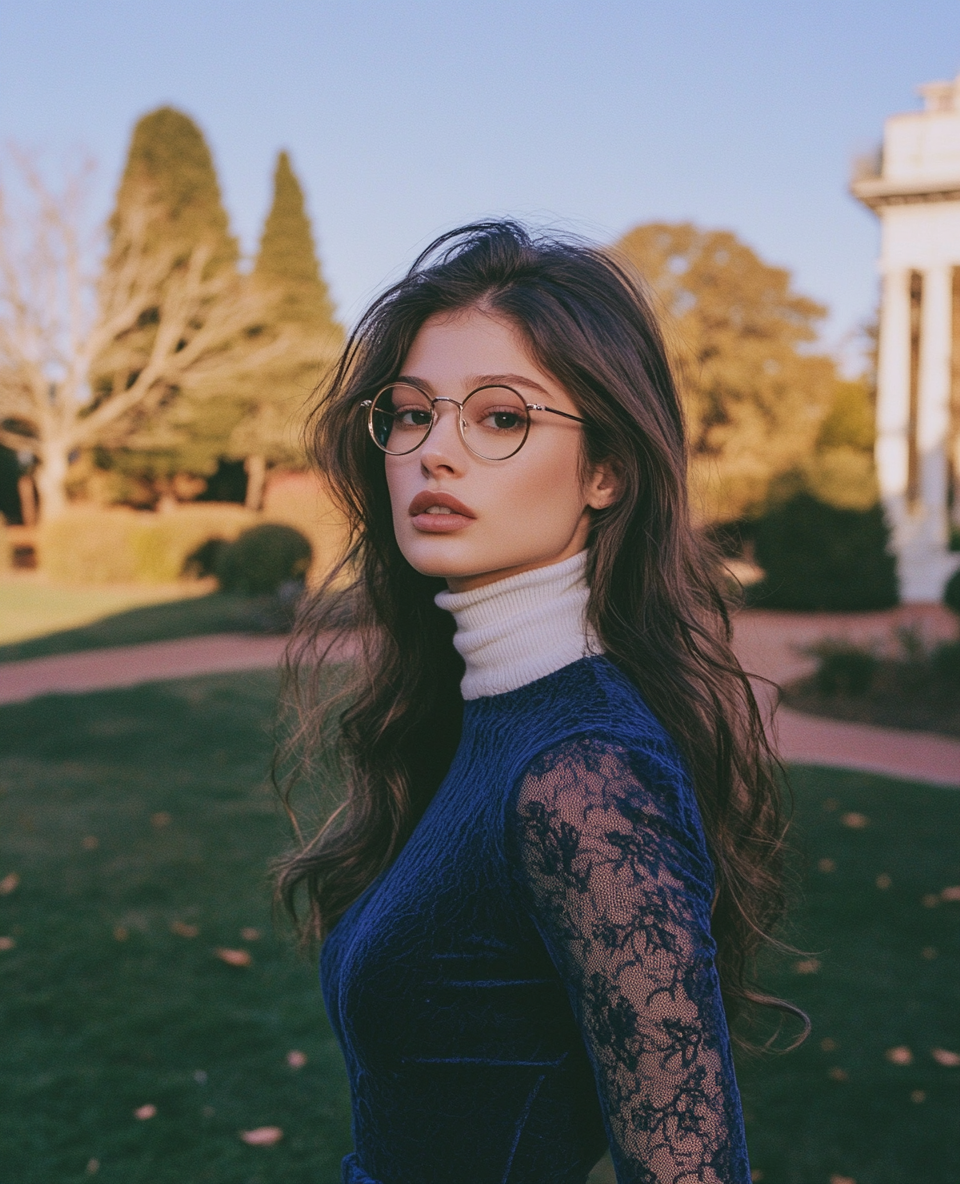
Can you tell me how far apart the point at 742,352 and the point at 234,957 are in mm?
25069

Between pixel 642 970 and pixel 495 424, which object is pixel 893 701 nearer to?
pixel 495 424

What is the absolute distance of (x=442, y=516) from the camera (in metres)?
1.30

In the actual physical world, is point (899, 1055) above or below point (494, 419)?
below

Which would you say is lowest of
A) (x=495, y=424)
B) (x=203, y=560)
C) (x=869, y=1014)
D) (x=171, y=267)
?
(x=203, y=560)

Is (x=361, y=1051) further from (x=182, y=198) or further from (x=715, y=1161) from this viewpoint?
(x=182, y=198)

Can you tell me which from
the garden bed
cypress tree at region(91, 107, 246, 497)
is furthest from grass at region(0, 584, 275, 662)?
cypress tree at region(91, 107, 246, 497)

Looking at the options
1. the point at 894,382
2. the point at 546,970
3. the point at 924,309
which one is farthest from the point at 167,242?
the point at 546,970

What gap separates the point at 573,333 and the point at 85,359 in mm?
25166

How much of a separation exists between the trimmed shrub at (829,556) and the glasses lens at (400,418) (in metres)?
15.8

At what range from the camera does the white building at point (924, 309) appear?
763 inches

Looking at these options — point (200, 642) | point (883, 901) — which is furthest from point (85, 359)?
point (883, 901)

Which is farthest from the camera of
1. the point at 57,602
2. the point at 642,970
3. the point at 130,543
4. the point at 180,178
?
the point at 180,178

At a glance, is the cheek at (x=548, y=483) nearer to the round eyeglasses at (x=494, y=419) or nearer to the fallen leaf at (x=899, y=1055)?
the round eyeglasses at (x=494, y=419)

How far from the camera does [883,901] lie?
515 cm
